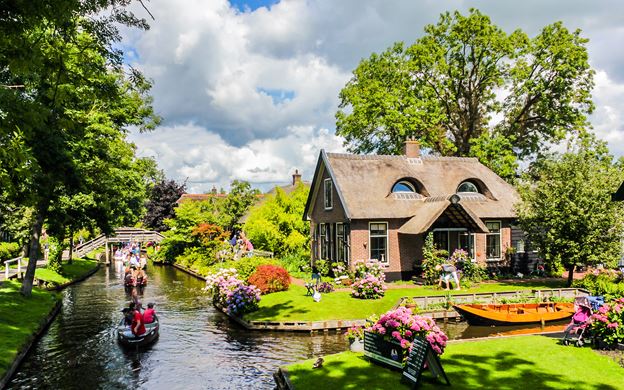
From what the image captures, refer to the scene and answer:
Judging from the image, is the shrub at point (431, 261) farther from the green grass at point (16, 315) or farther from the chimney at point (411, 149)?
the green grass at point (16, 315)

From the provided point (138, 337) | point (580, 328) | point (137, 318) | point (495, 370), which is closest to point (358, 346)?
point (495, 370)

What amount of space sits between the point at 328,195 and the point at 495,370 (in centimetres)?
2067

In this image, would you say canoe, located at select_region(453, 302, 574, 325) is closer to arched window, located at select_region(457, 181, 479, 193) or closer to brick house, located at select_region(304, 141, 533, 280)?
brick house, located at select_region(304, 141, 533, 280)

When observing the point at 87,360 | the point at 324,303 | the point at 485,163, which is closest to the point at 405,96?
the point at 485,163

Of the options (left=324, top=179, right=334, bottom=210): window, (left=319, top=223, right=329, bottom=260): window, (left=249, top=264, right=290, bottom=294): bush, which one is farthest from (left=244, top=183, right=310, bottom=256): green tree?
(left=249, top=264, right=290, bottom=294): bush

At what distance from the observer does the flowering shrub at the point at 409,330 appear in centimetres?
1163

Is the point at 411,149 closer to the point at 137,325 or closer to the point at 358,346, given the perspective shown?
the point at 358,346

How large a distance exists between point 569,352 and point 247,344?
10.9m

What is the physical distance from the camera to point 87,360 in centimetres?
1631

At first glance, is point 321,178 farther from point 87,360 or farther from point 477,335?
point 87,360

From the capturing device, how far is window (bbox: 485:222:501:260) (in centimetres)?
3200

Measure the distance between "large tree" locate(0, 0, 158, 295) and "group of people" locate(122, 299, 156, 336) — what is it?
5.50 m

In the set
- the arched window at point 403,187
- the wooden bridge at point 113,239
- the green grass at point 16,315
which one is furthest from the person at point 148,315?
the wooden bridge at point 113,239

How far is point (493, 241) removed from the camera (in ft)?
105
